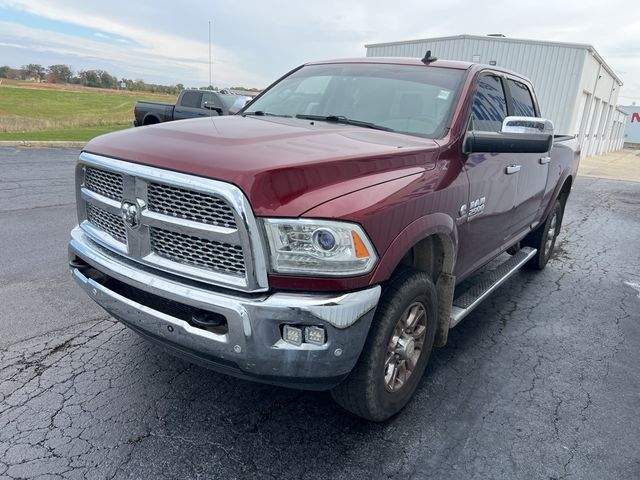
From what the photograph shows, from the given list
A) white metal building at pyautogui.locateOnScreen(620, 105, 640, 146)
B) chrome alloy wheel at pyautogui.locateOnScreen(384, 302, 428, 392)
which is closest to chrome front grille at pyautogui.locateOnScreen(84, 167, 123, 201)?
chrome alloy wheel at pyautogui.locateOnScreen(384, 302, 428, 392)

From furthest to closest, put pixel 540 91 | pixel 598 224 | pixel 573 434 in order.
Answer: pixel 540 91 → pixel 598 224 → pixel 573 434

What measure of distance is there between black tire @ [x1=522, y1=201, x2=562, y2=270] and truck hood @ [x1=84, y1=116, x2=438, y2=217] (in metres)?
3.08

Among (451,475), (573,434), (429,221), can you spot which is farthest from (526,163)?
(451,475)

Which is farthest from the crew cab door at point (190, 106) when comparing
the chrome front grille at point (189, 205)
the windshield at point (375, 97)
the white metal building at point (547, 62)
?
the chrome front grille at point (189, 205)

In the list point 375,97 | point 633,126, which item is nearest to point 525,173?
point 375,97

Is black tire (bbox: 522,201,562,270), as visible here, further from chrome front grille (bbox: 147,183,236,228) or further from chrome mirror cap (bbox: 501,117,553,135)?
chrome front grille (bbox: 147,183,236,228)

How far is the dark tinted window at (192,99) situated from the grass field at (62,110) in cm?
355

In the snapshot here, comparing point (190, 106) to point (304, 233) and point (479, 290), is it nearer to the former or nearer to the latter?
point (479, 290)

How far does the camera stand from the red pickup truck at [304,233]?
2.15 metres

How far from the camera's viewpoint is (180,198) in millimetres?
2291

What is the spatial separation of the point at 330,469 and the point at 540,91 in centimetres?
2294

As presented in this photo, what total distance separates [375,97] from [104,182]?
190cm

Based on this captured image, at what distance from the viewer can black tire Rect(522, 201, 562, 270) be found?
549 cm

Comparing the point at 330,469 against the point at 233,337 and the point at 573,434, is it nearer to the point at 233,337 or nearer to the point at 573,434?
the point at 233,337
